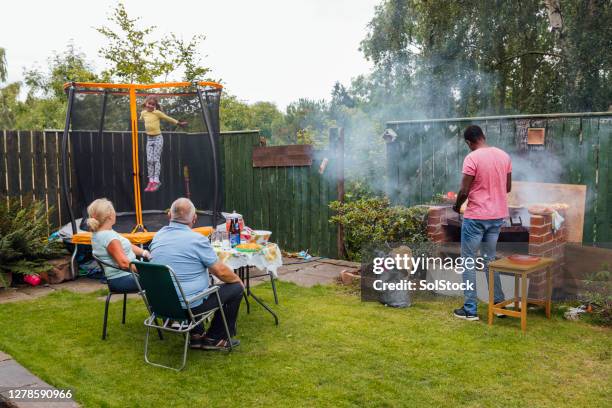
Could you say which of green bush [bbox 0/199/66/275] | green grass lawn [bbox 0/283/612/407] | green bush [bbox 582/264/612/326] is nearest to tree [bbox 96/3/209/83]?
green bush [bbox 0/199/66/275]

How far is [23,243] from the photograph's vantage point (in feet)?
20.4

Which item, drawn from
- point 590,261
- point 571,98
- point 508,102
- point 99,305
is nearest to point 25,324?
point 99,305

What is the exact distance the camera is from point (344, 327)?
4.56m

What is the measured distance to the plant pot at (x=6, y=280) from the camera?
5748 mm

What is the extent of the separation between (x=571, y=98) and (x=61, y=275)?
1075 centimetres

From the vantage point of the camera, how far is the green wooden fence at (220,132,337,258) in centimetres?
764

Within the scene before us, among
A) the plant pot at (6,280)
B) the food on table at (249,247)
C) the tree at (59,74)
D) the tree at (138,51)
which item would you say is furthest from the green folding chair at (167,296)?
the tree at (59,74)

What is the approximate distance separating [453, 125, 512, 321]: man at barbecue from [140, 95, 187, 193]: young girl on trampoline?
438 centimetres

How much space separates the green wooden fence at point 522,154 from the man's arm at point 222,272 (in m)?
3.67

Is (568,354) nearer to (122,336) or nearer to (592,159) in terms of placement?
(592,159)

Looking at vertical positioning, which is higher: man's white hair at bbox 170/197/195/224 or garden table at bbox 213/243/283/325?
man's white hair at bbox 170/197/195/224
